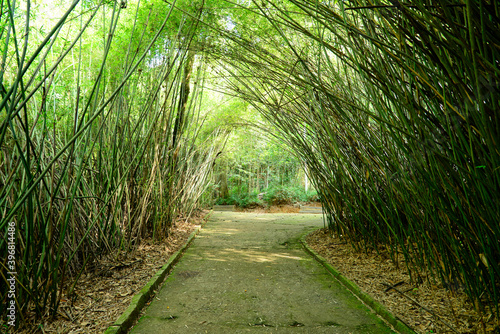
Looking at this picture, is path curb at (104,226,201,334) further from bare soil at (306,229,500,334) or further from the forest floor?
bare soil at (306,229,500,334)

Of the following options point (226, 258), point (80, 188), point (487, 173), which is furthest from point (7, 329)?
point (487, 173)

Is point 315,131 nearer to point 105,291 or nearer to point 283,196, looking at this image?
point 105,291

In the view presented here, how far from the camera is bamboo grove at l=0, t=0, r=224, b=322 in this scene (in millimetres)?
1567

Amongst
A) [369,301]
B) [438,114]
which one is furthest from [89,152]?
[369,301]

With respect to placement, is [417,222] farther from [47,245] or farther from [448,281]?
[47,245]

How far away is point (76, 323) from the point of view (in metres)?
1.67

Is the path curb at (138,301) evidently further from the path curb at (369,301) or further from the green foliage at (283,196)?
the green foliage at (283,196)

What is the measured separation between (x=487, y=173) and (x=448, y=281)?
95 centimetres

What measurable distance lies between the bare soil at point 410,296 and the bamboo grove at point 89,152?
1.88 m

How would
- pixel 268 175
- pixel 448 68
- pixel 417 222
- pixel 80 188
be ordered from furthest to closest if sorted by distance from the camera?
pixel 268 175, pixel 80 188, pixel 417 222, pixel 448 68

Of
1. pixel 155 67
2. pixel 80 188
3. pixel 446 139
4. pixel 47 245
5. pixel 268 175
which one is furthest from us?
pixel 268 175

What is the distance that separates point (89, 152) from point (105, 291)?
961 millimetres

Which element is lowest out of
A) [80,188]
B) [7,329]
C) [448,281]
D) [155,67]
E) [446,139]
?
[7,329]

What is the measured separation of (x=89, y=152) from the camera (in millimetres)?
1993
